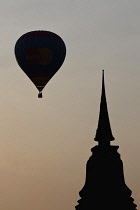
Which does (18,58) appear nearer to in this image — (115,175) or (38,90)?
(38,90)

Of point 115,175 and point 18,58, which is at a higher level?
point 18,58

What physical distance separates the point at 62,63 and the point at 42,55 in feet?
10.7

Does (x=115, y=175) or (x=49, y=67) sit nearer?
(x=49, y=67)

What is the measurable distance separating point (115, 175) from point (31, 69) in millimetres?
25150

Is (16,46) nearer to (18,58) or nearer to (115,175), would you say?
(18,58)

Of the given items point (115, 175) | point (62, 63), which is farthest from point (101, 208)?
point (62, 63)

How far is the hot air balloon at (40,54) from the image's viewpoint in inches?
7195

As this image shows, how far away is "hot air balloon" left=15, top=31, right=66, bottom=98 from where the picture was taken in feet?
600

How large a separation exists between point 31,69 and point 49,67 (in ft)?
7.91

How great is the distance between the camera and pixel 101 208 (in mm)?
199875

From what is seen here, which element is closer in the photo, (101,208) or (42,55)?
(42,55)

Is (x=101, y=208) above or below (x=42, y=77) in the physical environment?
below

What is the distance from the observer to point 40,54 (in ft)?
602

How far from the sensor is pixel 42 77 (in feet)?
602
